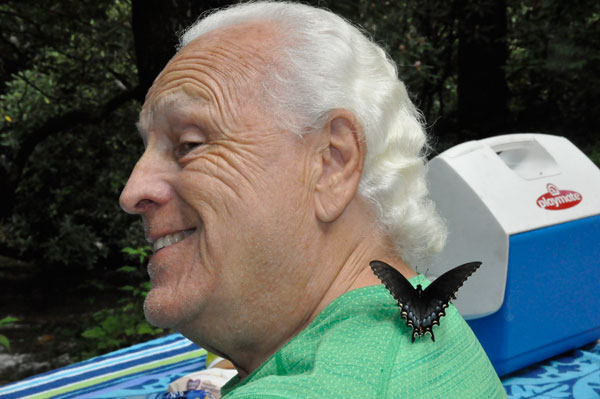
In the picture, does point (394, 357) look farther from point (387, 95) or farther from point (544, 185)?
point (544, 185)

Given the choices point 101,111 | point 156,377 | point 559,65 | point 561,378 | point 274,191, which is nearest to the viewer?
point 274,191

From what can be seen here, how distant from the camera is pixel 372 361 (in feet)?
→ 3.44

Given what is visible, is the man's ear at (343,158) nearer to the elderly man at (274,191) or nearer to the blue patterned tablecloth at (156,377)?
the elderly man at (274,191)

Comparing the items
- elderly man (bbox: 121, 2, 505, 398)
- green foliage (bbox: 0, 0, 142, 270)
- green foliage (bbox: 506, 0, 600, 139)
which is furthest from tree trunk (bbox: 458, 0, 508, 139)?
elderly man (bbox: 121, 2, 505, 398)

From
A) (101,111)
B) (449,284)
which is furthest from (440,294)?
(101,111)

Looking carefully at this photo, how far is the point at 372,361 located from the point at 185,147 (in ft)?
2.19

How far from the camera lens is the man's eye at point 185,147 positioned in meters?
1.42

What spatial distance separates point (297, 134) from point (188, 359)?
2186mm

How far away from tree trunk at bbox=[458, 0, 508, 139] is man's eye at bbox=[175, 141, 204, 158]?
635 cm

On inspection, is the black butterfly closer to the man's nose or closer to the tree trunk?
the man's nose

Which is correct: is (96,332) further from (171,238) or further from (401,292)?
(401,292)

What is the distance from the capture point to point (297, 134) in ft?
4.43

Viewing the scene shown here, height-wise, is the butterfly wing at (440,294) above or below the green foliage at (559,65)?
above

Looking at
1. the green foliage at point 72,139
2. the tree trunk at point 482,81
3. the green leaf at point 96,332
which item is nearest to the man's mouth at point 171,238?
the green leaf at point 96,332
